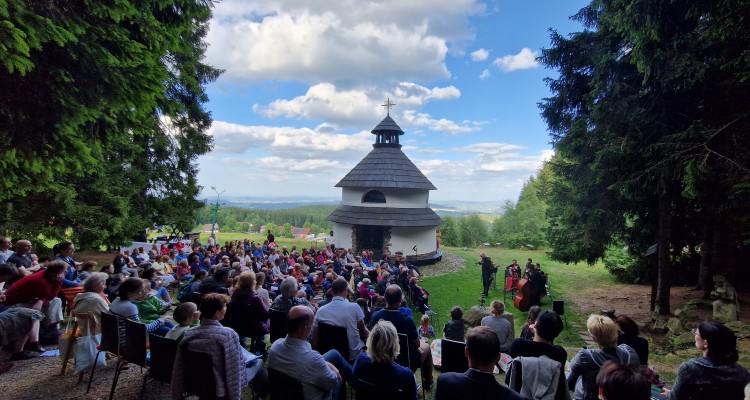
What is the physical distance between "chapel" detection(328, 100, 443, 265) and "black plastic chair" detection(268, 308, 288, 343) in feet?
45.4

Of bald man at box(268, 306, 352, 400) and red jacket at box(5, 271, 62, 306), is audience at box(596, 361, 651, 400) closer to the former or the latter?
bald man at box(268, 306, 352, 400)

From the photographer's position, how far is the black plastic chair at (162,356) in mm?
3852

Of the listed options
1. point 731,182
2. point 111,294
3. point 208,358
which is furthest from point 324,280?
point 731,182

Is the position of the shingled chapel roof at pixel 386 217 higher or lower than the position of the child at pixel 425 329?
higher

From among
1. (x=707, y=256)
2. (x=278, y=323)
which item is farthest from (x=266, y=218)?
(x=278, y=323)

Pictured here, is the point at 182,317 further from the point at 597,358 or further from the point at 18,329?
the point at 597,358

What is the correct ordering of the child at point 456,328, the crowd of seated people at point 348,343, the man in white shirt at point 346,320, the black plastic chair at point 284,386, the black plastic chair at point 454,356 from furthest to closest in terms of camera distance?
the child at point 456,328, the man in white shirt at point 346,320, the black plastic chair at point 454,356, the black plastic chair at point 284,386, the crowd of seated people at point 348,343

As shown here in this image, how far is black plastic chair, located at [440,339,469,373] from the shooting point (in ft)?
13.6

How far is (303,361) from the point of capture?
3262 millimetres

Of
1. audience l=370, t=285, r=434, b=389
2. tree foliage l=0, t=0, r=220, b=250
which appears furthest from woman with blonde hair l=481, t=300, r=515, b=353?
tree foliage l=0, t=0, r=220, b=250

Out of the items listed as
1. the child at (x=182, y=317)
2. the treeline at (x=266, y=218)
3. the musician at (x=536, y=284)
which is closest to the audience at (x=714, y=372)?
the child at (x=182, y=317)

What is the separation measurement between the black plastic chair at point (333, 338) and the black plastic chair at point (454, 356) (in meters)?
1.19

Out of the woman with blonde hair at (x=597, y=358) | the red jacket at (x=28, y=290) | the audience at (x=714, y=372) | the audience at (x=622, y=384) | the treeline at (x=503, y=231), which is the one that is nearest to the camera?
the audience at (x=622, y=384)

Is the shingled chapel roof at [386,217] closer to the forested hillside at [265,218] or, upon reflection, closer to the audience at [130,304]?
the audience at [130,304]
